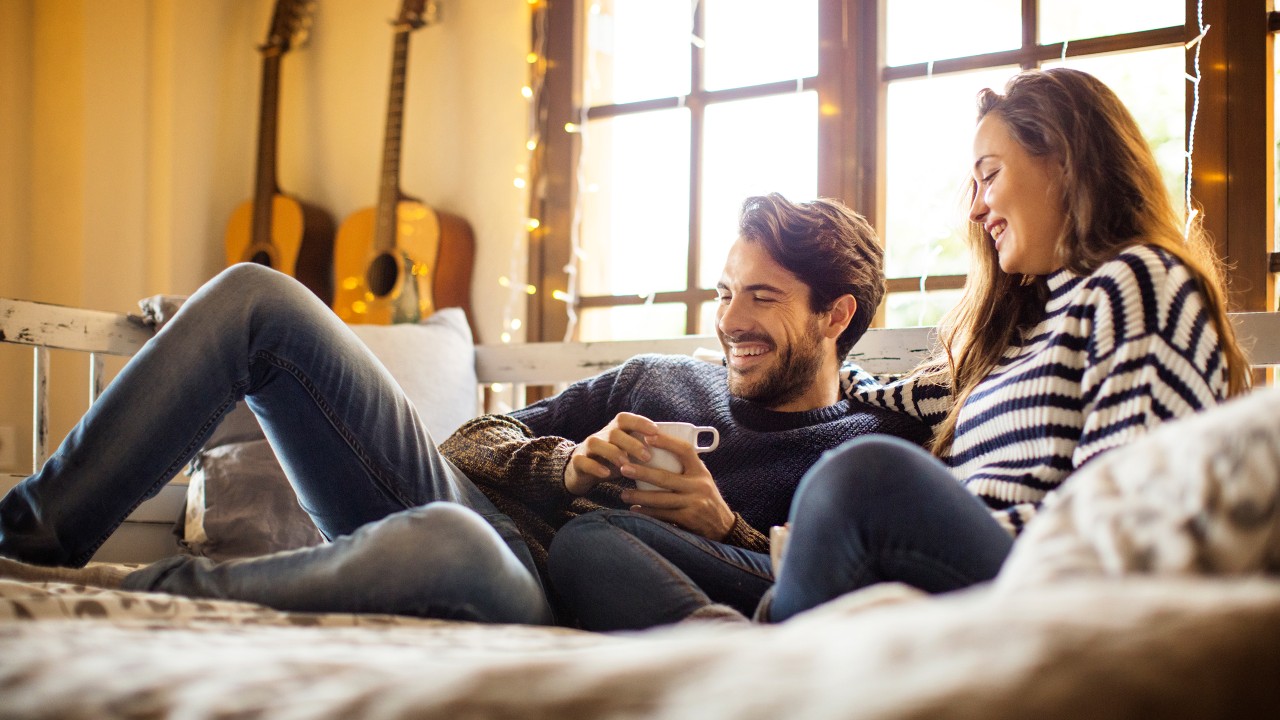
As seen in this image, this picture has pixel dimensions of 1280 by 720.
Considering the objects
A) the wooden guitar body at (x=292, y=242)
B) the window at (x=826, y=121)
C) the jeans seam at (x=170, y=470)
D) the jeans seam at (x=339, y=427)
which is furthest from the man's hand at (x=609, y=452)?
the wooden guitar body at (x=292, y=242)

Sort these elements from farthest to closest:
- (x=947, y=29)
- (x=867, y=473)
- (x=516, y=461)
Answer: (x=947, y=29) < (x=516, y=461) < (x=867, y=473)

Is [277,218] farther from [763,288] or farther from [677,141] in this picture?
[763,288]

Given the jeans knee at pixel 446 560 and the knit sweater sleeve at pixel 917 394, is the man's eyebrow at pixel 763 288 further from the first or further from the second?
the jeans knee at pixel 446 560

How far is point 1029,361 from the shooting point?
129cm

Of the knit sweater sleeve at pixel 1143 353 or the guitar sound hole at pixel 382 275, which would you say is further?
the guitar sound hole at pixel 382 275

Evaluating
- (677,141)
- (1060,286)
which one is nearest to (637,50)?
(677,141)

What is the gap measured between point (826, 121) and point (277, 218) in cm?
152

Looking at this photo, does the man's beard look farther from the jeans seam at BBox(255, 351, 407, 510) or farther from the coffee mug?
the jeans seam at BBox(255, 351, 407, 510)

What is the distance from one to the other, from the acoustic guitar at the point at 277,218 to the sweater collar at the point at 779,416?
66.4 inches

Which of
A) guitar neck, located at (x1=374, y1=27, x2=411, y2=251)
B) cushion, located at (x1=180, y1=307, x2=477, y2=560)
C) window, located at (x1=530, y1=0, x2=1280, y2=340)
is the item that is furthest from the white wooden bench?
guitar neck, located at (x1=374, y1=27, x2=411, y2=251)

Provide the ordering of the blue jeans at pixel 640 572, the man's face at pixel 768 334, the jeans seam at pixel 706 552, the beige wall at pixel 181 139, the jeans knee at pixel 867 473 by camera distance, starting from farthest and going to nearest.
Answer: the beige wall at pixel 181 139, the man's face at pixel 768 334, the jeans seam at pixel 706 552, the blue jeans at pixel 640 572, the jeans knee at pixel 867 473

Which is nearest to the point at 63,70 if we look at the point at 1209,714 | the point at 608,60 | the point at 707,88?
the point at 608,60

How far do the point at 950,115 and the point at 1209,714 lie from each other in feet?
7.10

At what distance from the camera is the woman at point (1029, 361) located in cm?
89
